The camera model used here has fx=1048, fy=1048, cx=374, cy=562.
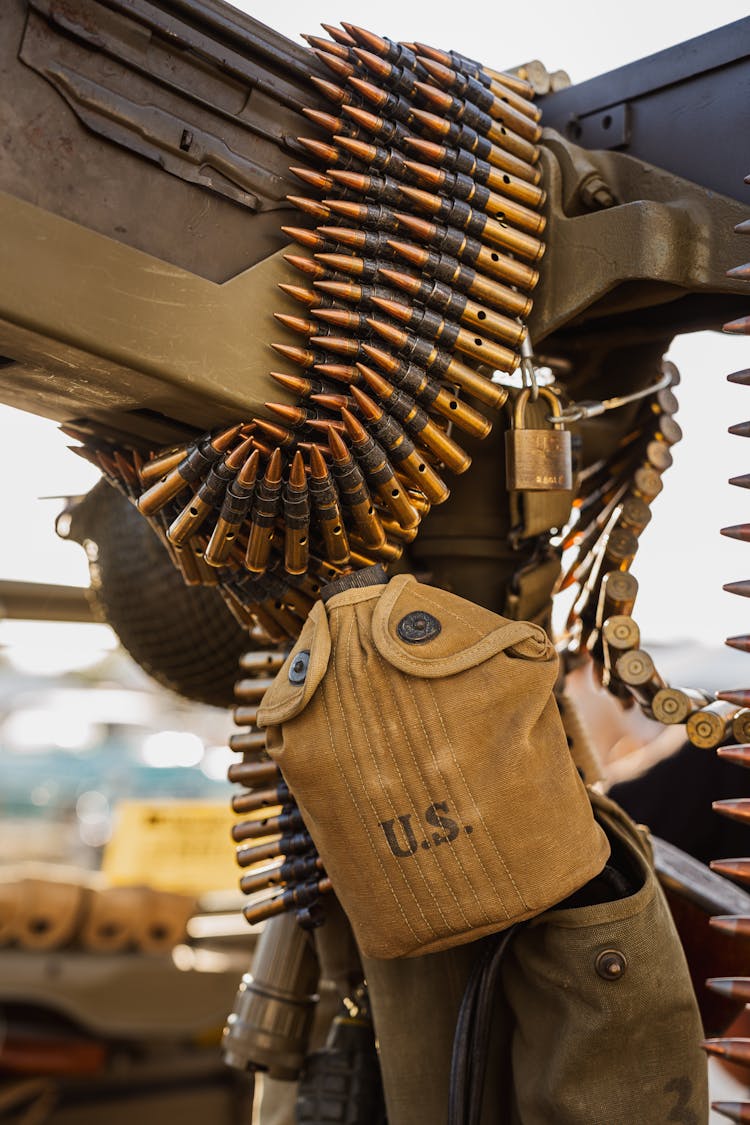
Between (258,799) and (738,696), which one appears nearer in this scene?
(738,696)

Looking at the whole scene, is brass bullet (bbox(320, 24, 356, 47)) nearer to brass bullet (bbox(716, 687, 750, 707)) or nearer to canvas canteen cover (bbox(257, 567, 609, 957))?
canvas canteen cover (bbox(257, 567, 609, 957))

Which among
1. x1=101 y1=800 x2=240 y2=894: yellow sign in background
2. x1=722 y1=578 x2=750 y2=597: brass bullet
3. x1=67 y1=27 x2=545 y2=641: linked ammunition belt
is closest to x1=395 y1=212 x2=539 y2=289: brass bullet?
x1=67 y1=27 x2=545 y2=641: linked ammunition belt

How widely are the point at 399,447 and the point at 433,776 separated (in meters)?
0.34

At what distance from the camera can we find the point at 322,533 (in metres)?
1.08

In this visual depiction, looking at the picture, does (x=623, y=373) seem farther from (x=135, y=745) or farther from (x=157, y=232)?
(x=135, y=745)

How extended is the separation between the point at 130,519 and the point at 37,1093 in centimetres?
203

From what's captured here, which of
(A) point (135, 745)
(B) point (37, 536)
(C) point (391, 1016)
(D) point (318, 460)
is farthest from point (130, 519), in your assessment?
(A) point (135, 745)

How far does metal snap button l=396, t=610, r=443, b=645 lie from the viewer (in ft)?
3.02

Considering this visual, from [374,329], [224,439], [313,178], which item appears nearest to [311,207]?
[313,178]

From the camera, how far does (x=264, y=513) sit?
40.3 inches

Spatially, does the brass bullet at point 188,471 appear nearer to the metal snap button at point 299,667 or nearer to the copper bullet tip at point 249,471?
the copper bullet tip at point 249,471

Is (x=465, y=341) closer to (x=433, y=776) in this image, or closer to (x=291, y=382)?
(x=291, y=382)

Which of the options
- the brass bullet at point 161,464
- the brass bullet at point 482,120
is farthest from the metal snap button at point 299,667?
the brass bullet at point 482,120

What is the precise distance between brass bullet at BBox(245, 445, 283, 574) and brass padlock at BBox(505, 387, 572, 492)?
0.86 ft
